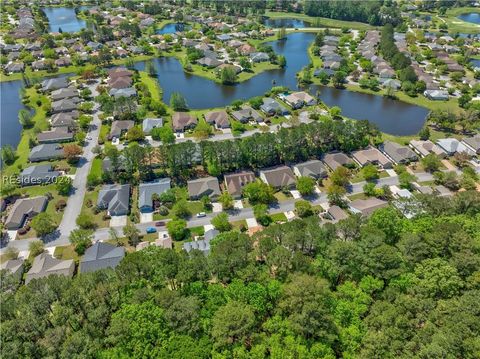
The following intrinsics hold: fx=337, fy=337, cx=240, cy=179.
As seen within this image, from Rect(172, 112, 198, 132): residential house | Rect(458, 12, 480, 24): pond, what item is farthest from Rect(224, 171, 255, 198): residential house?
Rect(458, 12, 480, 24): pond

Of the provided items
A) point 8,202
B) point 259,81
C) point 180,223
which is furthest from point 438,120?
point 8,202

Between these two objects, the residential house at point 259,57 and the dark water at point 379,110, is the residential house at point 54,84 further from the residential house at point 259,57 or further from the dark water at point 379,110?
the dark water at point 379,110

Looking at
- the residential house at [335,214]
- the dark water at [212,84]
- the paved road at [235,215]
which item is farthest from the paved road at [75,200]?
the residential house at [335,214]

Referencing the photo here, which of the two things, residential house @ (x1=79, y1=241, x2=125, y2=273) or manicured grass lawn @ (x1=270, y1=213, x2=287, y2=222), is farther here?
manicured grass lawn @ (x1=270, y1=213, x2=287, y2=222)

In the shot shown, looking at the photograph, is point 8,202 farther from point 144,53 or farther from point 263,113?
point 144,53

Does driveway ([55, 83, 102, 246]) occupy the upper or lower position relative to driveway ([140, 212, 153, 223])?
upper

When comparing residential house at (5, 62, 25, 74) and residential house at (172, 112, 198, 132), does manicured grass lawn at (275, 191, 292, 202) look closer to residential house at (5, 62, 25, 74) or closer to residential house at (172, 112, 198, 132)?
residential house at (172, 112, 198, 132)
